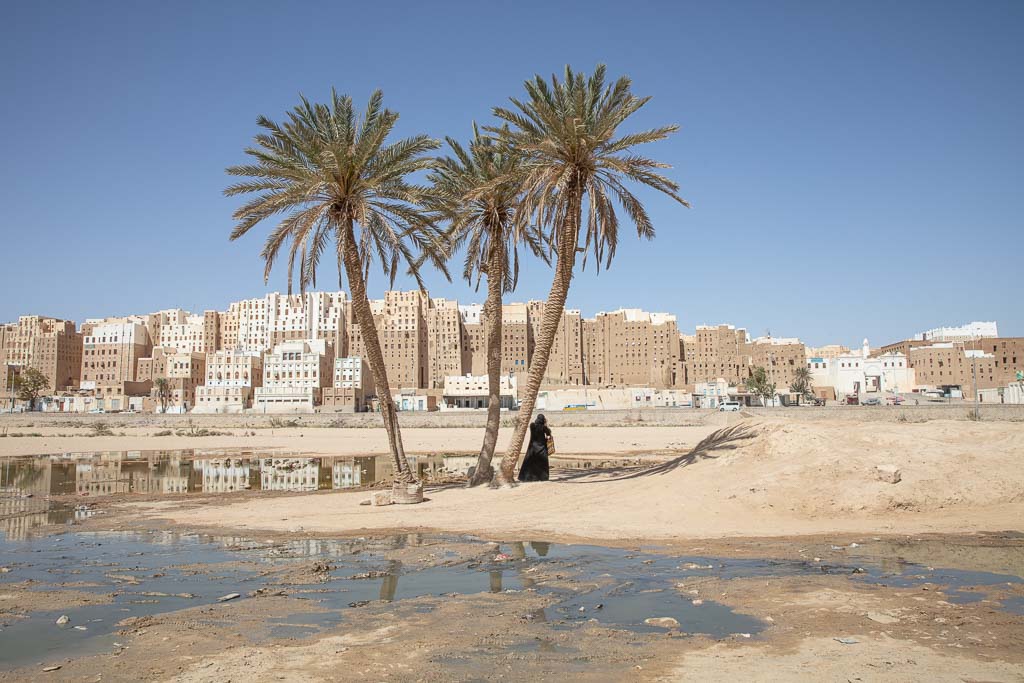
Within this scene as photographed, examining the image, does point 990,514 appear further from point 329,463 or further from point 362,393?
point 362,393

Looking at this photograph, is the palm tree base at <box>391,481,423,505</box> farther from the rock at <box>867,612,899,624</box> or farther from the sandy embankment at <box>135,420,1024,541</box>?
the rock at <box>867,612,899,624</box>

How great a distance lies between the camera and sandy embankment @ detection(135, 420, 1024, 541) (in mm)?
13422

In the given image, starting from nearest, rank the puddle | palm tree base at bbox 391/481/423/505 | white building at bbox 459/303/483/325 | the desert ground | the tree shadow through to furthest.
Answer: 1. the desert ground
2. palm tree base at bbox 391/481/423/505
3. the tree shadow
4. the puddle
5. white building at bbox 459/303/483/325

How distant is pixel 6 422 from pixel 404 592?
100389 millimetres

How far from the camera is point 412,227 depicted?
63.1 feet

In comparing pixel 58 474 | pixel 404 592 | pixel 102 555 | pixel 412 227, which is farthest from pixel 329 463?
pixel 404 592

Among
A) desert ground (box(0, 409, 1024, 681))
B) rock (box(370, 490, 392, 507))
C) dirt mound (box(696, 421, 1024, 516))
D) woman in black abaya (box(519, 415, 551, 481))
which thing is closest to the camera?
desert ground (box(0, 409, 1024, 681))

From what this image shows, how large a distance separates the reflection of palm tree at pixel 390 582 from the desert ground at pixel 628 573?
6 centimetres

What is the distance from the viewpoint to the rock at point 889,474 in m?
14.3

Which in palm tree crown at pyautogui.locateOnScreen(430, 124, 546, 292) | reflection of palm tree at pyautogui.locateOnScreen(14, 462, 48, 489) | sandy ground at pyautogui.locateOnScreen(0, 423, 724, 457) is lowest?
sandy ground at pyautogui.locateOnScreen(0, 423, 724, 457)

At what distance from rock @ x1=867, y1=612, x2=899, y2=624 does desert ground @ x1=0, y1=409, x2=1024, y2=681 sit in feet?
0.10

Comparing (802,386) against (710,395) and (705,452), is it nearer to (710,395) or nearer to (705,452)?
(710,395)

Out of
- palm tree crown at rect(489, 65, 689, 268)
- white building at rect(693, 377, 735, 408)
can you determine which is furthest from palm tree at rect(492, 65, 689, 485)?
white building at rect(693, 377, 735, 408)

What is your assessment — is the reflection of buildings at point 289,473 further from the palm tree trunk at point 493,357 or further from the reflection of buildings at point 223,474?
the palm tree trunk at point 493,357
